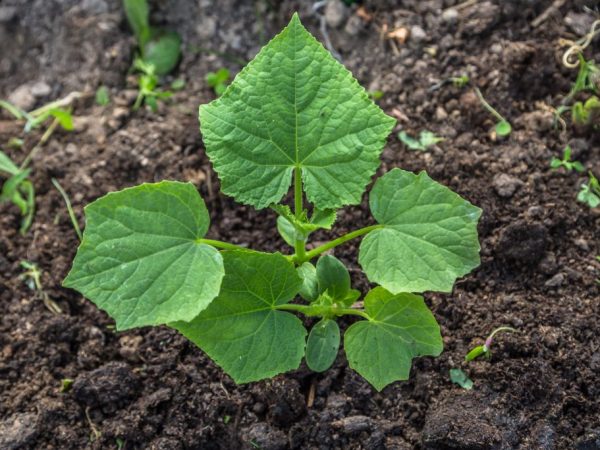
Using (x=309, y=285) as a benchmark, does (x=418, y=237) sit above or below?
above

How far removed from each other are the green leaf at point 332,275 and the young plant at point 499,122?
79cm

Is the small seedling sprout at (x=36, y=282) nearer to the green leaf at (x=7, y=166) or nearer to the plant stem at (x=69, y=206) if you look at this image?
the plant stem at (x=69, y=206)

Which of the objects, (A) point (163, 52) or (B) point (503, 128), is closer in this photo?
(B) point (503, 128)

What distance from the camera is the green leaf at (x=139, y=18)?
2783 mm

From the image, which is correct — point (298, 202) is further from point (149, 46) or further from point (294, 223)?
point (149, 46)

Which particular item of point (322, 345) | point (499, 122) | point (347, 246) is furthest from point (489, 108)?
point (322, 345)

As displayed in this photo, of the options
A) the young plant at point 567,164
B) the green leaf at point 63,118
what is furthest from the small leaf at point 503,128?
the green leaf at point 63,118

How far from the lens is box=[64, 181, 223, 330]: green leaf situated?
165 centimetres

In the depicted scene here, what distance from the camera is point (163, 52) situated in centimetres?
278

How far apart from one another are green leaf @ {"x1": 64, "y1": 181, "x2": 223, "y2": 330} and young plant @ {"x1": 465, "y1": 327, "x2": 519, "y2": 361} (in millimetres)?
758

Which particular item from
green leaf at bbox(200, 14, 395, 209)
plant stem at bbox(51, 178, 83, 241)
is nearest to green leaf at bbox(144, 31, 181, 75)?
plant stem at bbox(51, 178, 83, 241)

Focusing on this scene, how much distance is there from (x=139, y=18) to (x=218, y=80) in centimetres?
43

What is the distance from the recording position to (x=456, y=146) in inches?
92.9

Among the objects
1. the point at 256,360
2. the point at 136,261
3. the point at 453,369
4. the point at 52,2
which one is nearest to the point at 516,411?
the point at 453,369
